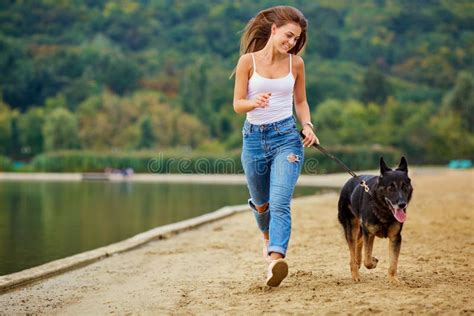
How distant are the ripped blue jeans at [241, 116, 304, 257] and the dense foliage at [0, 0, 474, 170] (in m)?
65.7

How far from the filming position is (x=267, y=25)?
6289 millimetres

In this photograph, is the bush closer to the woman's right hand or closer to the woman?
the woman

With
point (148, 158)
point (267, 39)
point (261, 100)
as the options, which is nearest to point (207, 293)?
point (261, 100)

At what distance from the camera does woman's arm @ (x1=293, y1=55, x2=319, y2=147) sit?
20.3ft

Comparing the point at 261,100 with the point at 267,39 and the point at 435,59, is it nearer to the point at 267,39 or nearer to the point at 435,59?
the point at 267,39

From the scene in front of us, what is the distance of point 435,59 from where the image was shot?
118 m

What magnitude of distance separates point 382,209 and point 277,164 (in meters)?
0.84

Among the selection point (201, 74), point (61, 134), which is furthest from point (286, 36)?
point (201, 74)

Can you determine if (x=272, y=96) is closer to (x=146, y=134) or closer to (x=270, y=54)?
(x=270, y=54)

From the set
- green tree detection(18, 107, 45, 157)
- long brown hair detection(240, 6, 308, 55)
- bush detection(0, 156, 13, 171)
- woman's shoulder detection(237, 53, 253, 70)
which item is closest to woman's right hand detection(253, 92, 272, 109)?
woman's shoulder detection(237, 53, 253, 70)

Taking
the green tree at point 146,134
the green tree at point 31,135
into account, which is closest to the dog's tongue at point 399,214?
the green tree at point 146,134

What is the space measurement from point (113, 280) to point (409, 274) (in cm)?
274

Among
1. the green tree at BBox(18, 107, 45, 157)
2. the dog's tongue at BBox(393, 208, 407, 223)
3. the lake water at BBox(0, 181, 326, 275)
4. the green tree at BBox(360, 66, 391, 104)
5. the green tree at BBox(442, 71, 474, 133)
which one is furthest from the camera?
the green tree at BBox(360, 66, 391, 104)

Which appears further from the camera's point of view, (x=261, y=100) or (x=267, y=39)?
(x=267, y=39)
